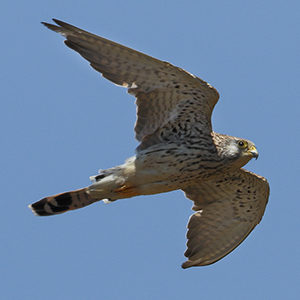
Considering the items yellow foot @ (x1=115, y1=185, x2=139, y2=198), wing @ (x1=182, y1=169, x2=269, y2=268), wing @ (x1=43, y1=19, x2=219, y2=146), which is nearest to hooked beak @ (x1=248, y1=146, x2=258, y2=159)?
wing @ (x1=43, y1=19, x2=219, y2=146)

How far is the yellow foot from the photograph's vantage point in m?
11.2

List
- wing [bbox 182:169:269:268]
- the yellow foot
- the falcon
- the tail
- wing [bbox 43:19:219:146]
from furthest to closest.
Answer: wing [bbox 182:169:269:268], the tail, the yellow foot, the falcon, wing [bbox 43:19:219:146]

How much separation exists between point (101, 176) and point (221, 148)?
1.73 metres

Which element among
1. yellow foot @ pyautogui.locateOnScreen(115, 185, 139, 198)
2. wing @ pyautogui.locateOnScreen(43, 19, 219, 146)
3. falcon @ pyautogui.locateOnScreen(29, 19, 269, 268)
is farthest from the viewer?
yellow foot @ pyautogui.locateOnScreen(115, 185, 139, 198)

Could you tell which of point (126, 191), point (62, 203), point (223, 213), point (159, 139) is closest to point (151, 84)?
point (159, 139)

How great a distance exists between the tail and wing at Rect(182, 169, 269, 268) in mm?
1817

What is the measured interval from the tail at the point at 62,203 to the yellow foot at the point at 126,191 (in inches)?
16.4

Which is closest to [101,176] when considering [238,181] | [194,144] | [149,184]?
[149,184]

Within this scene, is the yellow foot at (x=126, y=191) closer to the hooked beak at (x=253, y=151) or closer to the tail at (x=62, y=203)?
the tail at (x=62, y=203)

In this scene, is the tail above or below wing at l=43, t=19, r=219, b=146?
below

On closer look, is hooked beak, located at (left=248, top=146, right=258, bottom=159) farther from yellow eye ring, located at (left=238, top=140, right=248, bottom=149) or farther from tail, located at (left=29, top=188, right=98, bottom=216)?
tail, located at (left=29, top=188, right=98, bottom=216)

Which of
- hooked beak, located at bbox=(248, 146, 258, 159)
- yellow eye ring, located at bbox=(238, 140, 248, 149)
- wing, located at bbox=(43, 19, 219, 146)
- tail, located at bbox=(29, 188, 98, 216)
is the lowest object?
tail, located at bbox=(29, 188, 98, 216)

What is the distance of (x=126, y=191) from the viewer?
11219 millimetres

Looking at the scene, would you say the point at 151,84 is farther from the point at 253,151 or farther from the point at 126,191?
the point at 253,151
